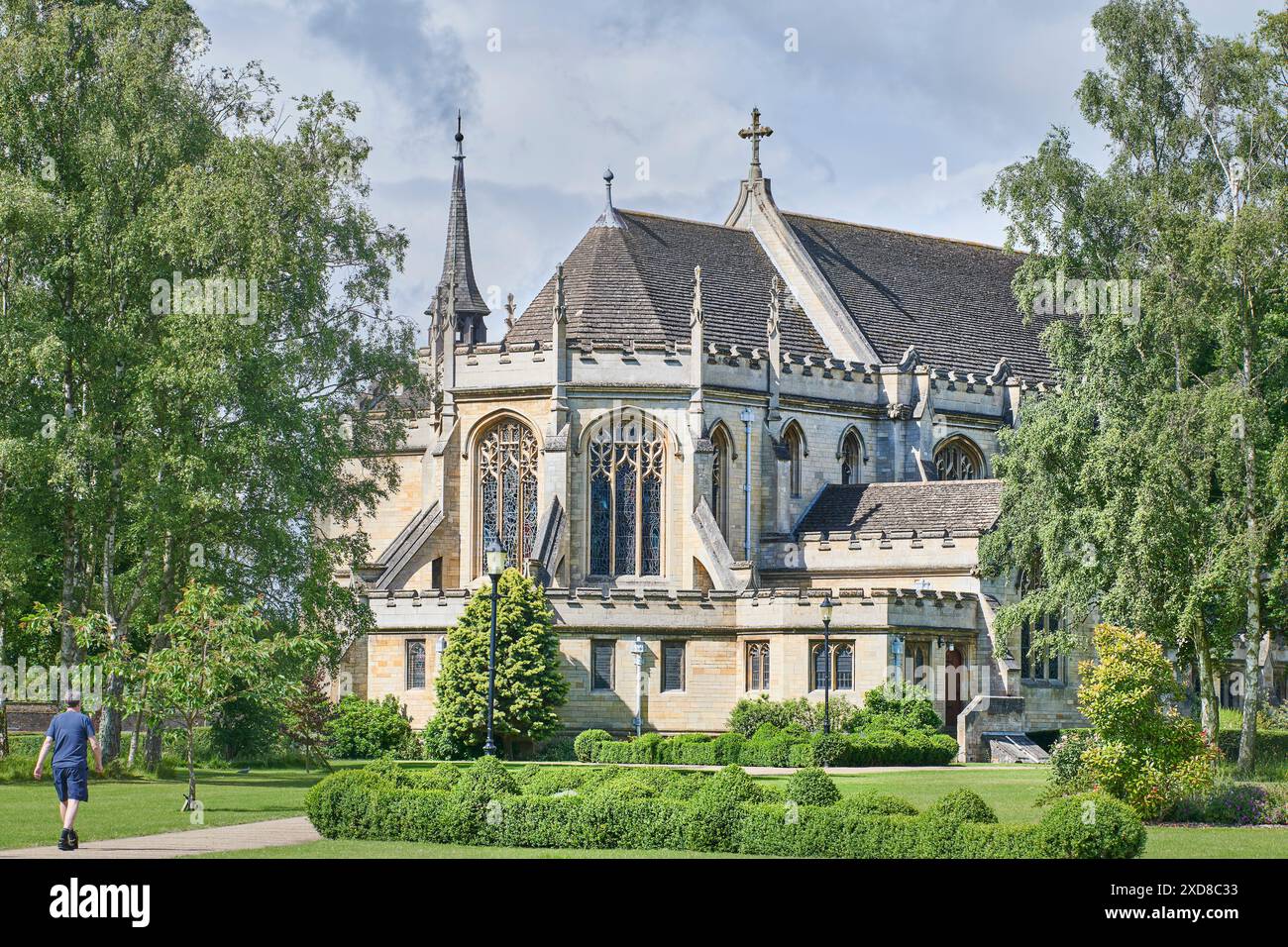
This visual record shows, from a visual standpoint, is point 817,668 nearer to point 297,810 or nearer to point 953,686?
point 953,686

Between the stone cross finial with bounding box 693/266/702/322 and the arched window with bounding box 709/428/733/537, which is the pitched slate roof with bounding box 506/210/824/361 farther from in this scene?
the arched window with bounding box 709/428/733/537

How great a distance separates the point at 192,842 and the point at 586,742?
20.8 metres

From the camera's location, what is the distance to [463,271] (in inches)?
3051

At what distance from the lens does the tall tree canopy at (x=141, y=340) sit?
3819cm

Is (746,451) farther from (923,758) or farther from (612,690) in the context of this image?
(923,758)

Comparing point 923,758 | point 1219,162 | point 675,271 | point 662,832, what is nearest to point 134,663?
point 662,832

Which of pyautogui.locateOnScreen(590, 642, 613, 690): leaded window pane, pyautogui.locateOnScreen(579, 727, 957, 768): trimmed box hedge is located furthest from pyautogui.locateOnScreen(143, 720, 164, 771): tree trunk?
pyautogui.locateOnScreen(590, 642, 613, 690): leaded window pane

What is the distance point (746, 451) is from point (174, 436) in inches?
826

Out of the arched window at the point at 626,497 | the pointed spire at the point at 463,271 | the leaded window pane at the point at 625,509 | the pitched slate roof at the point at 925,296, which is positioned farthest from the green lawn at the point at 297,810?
the pointed spire at the point at 463,271

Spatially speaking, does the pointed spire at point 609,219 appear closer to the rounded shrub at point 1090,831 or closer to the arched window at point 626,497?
the arched window at point 626,497

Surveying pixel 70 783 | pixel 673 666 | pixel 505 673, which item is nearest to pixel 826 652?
pixel 673 666

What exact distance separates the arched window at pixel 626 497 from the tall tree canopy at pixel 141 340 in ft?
39.9

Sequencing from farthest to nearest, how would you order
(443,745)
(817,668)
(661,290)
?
(661,290), (817,668), (443,745)

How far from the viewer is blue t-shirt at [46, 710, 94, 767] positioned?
917 inches
